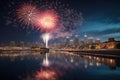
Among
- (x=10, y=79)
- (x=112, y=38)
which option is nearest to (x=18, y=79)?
(x=10, y=79)

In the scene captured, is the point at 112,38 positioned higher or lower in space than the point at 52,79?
higher

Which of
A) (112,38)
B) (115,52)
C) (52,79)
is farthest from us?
(112,38)

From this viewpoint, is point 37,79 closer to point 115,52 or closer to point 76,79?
point 76,79

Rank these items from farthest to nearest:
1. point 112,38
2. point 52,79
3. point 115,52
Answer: point 112,38 < point 115,52 < point 52,79

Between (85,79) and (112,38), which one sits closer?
(85,79)

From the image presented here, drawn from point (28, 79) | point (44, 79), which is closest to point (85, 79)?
point (44, 79)

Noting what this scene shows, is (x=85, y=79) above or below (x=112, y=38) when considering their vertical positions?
below

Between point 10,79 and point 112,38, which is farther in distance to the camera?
point 112,38

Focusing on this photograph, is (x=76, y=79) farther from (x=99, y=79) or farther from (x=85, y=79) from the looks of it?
(x=99, y=79)
